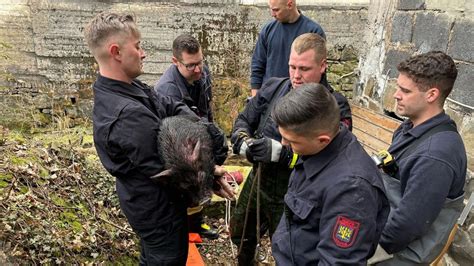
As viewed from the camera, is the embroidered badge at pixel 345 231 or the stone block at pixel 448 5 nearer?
the embroidered badge at pixel 345 231

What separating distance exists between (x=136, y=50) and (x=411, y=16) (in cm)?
285

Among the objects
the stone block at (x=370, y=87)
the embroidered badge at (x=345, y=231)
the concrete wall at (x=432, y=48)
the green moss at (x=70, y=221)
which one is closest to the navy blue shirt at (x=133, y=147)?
the embroidered badge at (x=345, y=231)

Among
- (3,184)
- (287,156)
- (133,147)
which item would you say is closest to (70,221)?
(3,184)

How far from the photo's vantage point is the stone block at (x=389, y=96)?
12.5ft

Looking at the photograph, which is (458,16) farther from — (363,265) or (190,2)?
(190,2)

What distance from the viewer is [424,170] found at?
1.72 m

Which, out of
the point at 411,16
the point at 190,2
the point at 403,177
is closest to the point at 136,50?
the point at 403,177

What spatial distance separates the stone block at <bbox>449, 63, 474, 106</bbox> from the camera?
8.46 ft

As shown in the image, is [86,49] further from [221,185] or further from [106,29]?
[221,185]

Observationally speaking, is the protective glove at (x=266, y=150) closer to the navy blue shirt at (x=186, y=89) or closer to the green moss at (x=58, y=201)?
the navy blue shirt at (x=186, y=89)

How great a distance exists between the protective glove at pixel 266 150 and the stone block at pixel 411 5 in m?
2.19

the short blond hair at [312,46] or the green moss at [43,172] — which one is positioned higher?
the short blond hair at [312,46]

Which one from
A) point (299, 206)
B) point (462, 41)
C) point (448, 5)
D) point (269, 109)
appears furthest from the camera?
point (448, 5)

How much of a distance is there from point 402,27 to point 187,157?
2.91m
